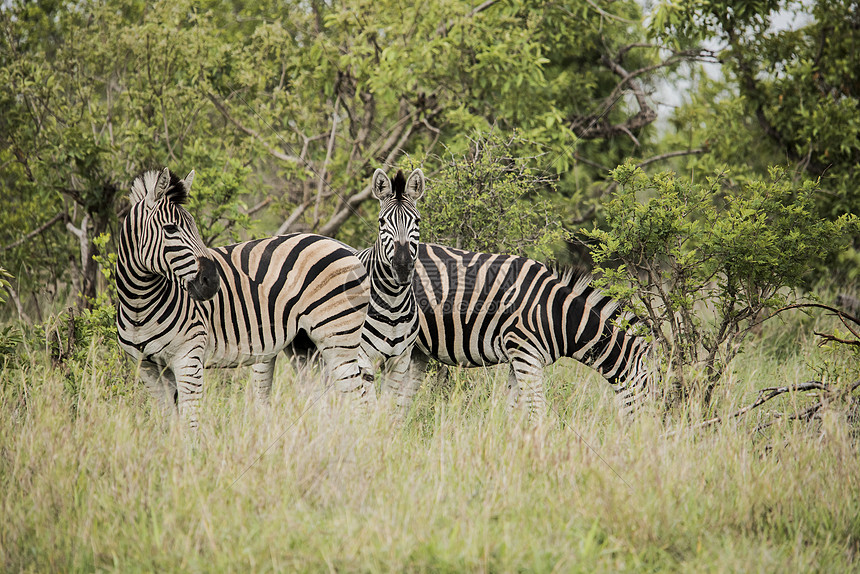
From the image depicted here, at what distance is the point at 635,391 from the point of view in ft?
19.4

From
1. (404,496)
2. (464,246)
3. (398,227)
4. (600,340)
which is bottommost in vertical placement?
(404,496)

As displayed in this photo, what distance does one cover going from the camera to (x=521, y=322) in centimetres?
592

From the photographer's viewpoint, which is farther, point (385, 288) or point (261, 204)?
Result: point (261, 204)

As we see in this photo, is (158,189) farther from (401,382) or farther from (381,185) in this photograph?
(401,382)

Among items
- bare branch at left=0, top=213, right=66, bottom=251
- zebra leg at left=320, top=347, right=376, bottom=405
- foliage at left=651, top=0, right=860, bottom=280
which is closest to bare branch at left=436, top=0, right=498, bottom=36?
foliage at left=651, top=0, right=860, bottom=280

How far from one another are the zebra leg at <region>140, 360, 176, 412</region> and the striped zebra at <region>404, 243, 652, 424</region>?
207cm

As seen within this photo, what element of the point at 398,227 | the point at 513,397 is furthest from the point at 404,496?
the point at 513,397

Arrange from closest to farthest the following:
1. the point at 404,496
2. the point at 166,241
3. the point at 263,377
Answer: the point at 404,496 < the point at 166,241 < the point at 263,377

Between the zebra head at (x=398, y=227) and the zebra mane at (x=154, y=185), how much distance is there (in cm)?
136

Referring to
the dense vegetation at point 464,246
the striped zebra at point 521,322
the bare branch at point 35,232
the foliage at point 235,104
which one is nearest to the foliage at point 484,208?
the dense vegetation at point 464,246

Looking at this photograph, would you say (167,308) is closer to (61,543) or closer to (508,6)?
(61,543)

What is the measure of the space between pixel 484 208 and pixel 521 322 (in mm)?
1932

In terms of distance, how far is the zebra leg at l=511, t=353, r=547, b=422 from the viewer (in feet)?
18.9

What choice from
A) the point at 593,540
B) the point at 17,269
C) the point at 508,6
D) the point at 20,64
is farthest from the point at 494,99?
the point at 593,540
